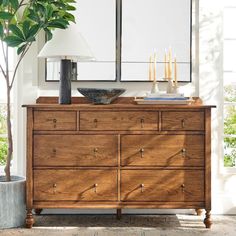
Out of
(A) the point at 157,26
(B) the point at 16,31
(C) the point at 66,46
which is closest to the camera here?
(B) the point at 16,31

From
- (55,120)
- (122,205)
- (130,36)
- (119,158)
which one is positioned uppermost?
(130,36)

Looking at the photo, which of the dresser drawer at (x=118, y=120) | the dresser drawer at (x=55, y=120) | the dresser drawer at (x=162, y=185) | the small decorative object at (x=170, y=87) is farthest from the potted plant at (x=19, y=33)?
the small decorative object at (x=170, y=87)

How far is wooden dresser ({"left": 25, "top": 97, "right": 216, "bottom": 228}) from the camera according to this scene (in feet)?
11.6

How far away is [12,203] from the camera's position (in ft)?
11.6

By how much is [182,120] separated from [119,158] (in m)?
0.53

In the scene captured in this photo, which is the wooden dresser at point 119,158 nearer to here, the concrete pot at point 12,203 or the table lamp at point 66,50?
the concrete pot at point 12,203

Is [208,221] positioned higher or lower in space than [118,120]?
lower

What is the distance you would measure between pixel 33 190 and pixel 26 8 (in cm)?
139

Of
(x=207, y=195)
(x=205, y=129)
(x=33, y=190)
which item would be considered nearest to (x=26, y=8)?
(x=33, y=190)

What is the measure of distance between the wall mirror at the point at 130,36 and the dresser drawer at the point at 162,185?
0.88m

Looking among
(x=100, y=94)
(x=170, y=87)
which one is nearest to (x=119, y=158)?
(x=100, y=94)

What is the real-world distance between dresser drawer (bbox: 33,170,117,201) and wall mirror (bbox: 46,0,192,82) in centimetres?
89

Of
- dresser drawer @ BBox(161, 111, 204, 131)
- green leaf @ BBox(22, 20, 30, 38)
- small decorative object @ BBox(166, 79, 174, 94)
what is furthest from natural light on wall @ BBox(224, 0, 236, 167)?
green leaf @ BBox(22, 20, 30, 38)

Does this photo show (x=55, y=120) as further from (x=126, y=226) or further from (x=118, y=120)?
(x=126, y=226)
